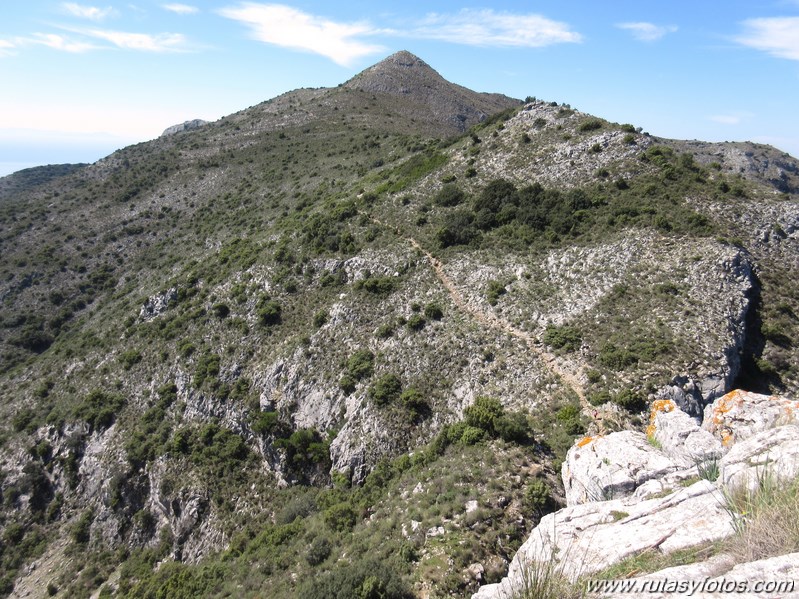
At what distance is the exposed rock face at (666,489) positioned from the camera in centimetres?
916

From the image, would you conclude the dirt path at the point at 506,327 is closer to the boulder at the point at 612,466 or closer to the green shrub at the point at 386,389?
the boulder at the point at 612,466

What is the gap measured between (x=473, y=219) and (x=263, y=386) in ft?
94.2

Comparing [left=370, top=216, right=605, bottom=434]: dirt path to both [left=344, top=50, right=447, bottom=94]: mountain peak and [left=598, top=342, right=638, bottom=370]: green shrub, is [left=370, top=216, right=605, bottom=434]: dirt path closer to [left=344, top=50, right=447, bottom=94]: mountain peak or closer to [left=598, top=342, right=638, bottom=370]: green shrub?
[left=598, top=342, right=638, bottom=370]: green shrub

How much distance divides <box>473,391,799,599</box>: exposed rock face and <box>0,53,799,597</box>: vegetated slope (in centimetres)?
537

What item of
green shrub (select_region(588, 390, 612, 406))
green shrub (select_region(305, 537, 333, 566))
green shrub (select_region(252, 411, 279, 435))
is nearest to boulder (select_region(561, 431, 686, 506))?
green shrub (select_region(588, 390, 612, 406))

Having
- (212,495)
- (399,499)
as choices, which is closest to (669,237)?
(399,499)

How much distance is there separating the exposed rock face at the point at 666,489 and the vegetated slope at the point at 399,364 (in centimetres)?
537

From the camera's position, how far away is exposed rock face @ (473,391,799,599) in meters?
9.16

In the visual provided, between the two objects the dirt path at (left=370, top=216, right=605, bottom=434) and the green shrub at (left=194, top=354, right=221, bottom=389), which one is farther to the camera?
the green shrub at (left=194, top=354, right=221, bottom=389)

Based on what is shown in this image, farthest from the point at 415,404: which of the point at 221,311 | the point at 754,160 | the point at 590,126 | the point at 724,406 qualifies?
the point at 754,160

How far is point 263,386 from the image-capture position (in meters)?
40.9

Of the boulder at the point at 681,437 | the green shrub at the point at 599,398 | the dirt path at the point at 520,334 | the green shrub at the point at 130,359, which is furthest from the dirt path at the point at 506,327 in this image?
the green shrub at the point at 130,359

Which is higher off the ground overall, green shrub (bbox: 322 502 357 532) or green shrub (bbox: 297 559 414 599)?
green shrub (bbox: 297 559 414 599)

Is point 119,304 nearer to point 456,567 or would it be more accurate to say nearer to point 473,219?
point 473,219
